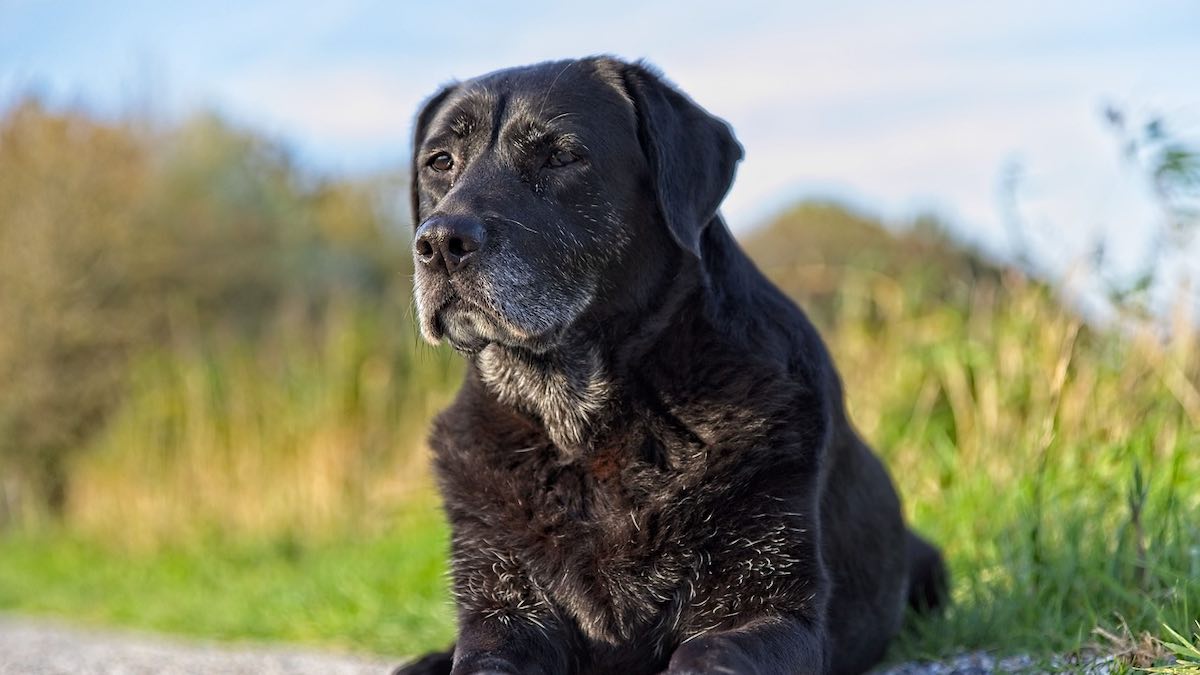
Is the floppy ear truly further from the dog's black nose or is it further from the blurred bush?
the blurred bush

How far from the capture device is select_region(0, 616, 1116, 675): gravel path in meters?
4.12

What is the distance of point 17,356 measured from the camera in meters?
17.0

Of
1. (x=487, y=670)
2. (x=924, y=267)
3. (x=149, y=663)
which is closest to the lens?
(x=487, y=670)

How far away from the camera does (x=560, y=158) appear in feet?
12.1

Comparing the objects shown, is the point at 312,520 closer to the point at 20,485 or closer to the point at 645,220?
the point at 20,485

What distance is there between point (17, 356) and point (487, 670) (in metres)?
15.7

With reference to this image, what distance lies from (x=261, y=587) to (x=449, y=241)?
7.29 metres

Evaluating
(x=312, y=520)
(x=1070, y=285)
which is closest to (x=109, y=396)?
(x=312, y=520)

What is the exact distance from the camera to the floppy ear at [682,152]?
3.60 metres

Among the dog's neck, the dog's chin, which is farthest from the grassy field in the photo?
the dog's chin

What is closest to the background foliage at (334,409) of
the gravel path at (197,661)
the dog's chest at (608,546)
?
the gravel path at (197,661)

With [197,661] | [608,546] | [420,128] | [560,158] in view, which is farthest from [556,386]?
[197,661]

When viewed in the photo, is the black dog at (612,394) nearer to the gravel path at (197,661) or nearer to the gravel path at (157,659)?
the gravel path at (197,661)

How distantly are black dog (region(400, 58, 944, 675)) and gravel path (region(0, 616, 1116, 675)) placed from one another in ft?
2.09
